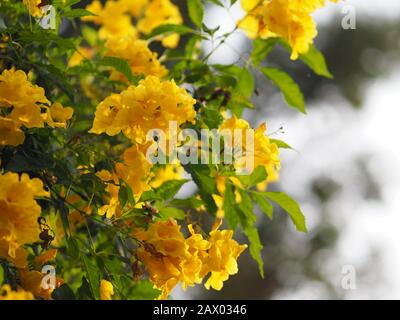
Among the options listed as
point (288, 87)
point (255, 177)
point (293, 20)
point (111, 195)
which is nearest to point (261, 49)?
point (288, 87)

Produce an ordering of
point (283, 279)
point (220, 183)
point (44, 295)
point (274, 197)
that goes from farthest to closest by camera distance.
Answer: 1. point (283, 279)
2. point (220, 183)
3. point (274, 197)
4. point (44, 295)

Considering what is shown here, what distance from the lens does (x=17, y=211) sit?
1203 millimetres

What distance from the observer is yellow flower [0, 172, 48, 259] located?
3.93 feet

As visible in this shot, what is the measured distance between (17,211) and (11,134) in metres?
0.15

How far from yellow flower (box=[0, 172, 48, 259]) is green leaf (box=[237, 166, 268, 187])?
19.1 inches

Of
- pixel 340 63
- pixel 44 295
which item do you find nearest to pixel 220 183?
pixel 44 295

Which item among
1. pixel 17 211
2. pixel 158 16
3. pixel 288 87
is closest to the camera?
pixel 17 211

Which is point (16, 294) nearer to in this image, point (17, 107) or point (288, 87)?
point (17, 107)

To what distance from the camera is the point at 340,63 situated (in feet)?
26.2

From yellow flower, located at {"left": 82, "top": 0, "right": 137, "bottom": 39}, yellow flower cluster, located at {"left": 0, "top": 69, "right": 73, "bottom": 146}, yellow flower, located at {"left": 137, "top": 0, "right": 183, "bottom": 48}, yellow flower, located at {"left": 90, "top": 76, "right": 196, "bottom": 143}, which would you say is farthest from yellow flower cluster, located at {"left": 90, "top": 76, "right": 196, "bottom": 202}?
yellow flower, located at {"left": 82, "top": 0, "right": 137, "bottom": 39}

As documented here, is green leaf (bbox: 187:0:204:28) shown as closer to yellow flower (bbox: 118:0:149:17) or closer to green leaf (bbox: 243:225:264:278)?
green leaf (bbox: 243:225:264:278)
